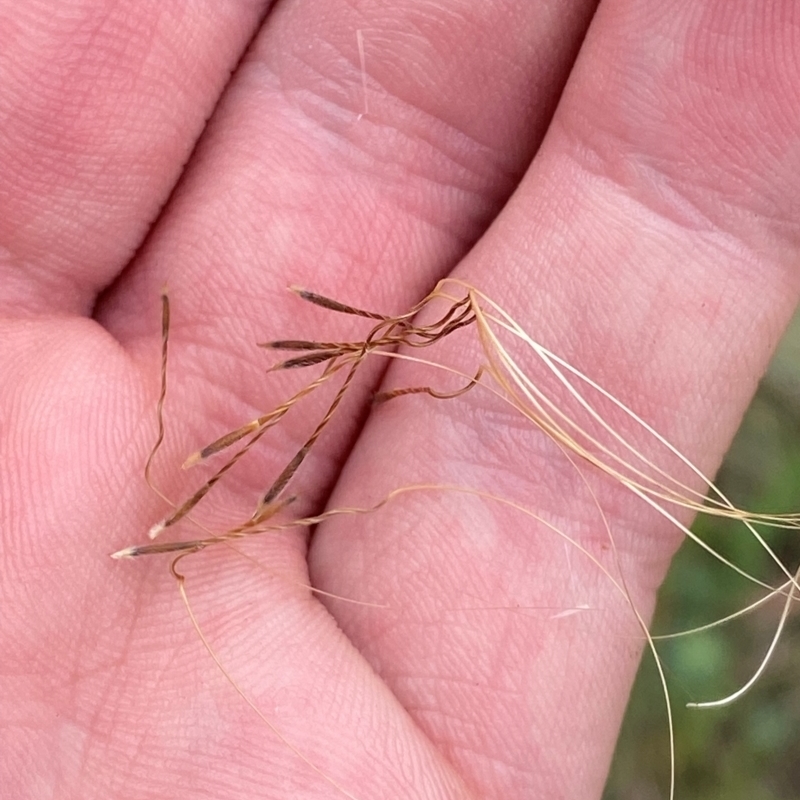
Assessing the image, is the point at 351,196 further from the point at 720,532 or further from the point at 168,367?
the point at 720,532

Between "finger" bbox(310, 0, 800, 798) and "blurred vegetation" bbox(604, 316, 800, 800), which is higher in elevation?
"finger" bbox(310, 0, 800, 798)

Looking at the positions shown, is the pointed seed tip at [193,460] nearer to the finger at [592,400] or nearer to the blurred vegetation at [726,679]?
the finger at [592,400]

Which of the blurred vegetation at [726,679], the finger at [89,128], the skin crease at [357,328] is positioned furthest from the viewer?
the blurred vegetation at [726,679]

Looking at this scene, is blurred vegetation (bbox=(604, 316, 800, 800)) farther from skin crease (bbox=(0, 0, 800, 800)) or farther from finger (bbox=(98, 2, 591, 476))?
finger (bbox=(98, 2, 591, 476))

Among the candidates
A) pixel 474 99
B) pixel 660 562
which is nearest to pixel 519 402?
pixel 660 562

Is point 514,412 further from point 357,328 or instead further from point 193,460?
point 193,460

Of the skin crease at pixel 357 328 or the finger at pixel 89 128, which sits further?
the finger at pixel 89 128

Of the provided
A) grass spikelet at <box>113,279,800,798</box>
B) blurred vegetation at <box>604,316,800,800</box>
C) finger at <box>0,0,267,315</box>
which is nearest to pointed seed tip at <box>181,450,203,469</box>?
grass spikelet at <box>113,279,800,798</box>

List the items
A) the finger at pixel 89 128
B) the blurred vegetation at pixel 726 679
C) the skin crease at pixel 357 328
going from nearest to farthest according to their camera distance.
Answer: the skin crease at pixel 357 328
the finger at pixel 89 128
the blurred vegetation at pixel 726 679

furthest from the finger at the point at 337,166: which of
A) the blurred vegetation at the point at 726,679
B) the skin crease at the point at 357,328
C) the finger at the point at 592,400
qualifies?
the blurred vegetation at the point at 726,679

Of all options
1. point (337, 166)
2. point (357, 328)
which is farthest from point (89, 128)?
point (357, 328)
